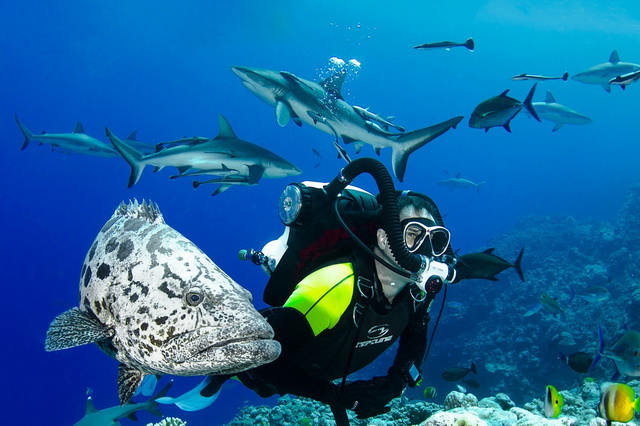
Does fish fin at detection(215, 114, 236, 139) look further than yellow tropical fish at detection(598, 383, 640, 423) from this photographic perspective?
Yes

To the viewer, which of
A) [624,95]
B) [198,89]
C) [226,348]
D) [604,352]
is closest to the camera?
[226,348]

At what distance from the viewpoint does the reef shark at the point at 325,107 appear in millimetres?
6582

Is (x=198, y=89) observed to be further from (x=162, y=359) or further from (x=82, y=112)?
(x=162, y=359)

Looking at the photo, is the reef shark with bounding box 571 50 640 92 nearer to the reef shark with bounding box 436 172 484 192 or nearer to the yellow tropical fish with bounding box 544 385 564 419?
the reef shark with bounding box 436 172 484 192

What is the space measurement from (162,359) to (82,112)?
93348 millimetres

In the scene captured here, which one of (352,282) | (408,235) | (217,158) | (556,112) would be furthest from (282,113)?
(556,112)

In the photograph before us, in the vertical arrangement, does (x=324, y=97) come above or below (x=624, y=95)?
below

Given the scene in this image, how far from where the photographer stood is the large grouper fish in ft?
4.96

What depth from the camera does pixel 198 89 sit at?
297ft

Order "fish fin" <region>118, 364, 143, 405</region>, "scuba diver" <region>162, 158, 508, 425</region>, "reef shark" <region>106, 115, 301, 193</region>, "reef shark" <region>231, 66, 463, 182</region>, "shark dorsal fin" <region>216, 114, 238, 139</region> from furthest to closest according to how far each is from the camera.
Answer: "reef shark" <region>231, 66, 463, 182</region> < "shark dorsal fin" <region>216, 114, 238, 139</region> < "reef shark" <region>106, 115, 301, 193</region> < "scuba diver" <region>162, 158, 508, 425</region> < "fish fin" <region>118, 364, 143, 405</region>

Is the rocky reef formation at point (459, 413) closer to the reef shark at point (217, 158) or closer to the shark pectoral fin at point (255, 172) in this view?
the shark pectoral fin at point (255, 172)

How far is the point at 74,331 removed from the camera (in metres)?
1.69

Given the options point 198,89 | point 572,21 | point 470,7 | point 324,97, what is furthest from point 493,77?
point 324,97

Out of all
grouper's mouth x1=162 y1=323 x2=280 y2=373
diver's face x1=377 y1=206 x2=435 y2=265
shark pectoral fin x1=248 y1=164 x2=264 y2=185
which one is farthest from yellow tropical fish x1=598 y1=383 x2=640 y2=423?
shark pectoral fin x1=248 y1=164 x2=264 y2=185
